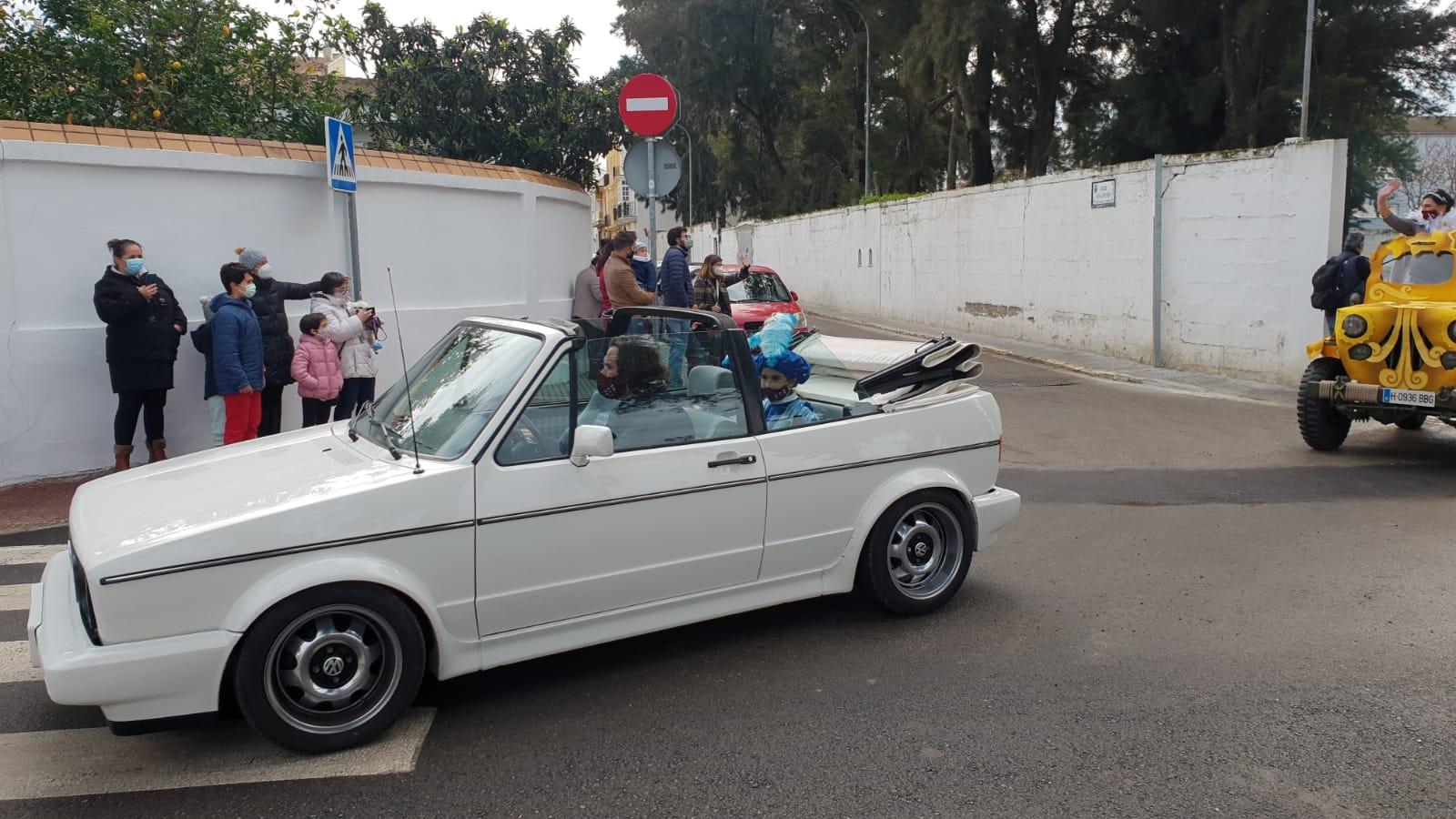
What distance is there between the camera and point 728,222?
216 feet

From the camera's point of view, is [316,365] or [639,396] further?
[316,365]

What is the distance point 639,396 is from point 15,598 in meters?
3.63

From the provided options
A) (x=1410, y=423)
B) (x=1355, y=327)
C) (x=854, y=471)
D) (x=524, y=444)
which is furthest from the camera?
(x=1410, y=423)

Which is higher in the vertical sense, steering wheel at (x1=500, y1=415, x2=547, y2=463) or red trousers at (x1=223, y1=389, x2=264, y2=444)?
steering wheel at (x1=500, y1=415, x2=547, y2=463)

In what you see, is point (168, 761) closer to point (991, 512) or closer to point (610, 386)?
Result: point (610, 386)

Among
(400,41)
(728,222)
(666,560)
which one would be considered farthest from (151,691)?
(728,222)

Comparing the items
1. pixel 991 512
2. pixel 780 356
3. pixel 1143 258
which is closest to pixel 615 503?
pixel 780 356

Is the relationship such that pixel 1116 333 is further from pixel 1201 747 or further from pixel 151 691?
pixel 151 691

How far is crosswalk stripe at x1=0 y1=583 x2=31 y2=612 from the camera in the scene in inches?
213

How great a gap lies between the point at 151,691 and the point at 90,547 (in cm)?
54

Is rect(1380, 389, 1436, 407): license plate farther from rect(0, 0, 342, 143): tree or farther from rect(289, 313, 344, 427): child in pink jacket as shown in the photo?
rect(0, 0, 342, 143): tree

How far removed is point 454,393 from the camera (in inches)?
179

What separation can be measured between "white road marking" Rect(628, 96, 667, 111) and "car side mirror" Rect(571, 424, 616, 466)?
6.25 meters

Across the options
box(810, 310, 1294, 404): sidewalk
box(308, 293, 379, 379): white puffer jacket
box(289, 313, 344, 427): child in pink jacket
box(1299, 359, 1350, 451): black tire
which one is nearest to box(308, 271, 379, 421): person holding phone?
box(308, 293, 379, 379): white puffer jacket
